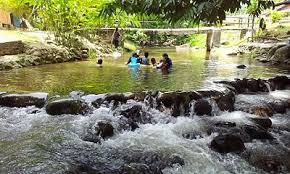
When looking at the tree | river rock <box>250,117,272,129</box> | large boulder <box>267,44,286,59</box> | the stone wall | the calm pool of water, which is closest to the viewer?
the tree

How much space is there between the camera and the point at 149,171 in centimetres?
553

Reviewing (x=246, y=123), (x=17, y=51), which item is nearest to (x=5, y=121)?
(x=246, y=123)

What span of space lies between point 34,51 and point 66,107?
8.87 m

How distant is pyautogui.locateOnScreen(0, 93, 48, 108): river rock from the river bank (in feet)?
19.2

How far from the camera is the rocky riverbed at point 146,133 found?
5.92 meters

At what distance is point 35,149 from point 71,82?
5.33 metres

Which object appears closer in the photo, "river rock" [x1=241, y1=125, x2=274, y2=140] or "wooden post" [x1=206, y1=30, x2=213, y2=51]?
"river rock" [x1=241, y1=125, x2=274, y2=140]

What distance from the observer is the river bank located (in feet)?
48.3

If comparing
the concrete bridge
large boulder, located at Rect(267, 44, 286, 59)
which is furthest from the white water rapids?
the concrete bridge

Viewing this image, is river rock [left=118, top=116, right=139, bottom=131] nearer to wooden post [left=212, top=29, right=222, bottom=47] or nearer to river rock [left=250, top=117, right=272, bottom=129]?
river rock [left=250, top=117, right=272, bottom=129]

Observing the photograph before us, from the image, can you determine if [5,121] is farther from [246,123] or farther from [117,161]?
[246,123]

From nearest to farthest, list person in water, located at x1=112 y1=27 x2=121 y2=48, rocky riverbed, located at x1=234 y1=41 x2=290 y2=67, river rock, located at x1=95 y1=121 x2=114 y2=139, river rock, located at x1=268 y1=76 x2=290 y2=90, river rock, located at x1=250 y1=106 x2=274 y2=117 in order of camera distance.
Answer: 1. river rock, located at x1=95 y1=121 x2=114 y2=139
2. river rock, located at x1=250 y1=106 x2=274 y2=117
3. river rock, located at x1=268 y1=76 x2=290 y2=90
4. rocky riverbed, located at x1=234 y1=41 x2=290 y2=67
5. person in water, located at x1=112 y1=27 x2=121 y2=48

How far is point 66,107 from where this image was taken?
8.18m

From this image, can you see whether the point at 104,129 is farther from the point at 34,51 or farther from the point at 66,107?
the point at 34,51
